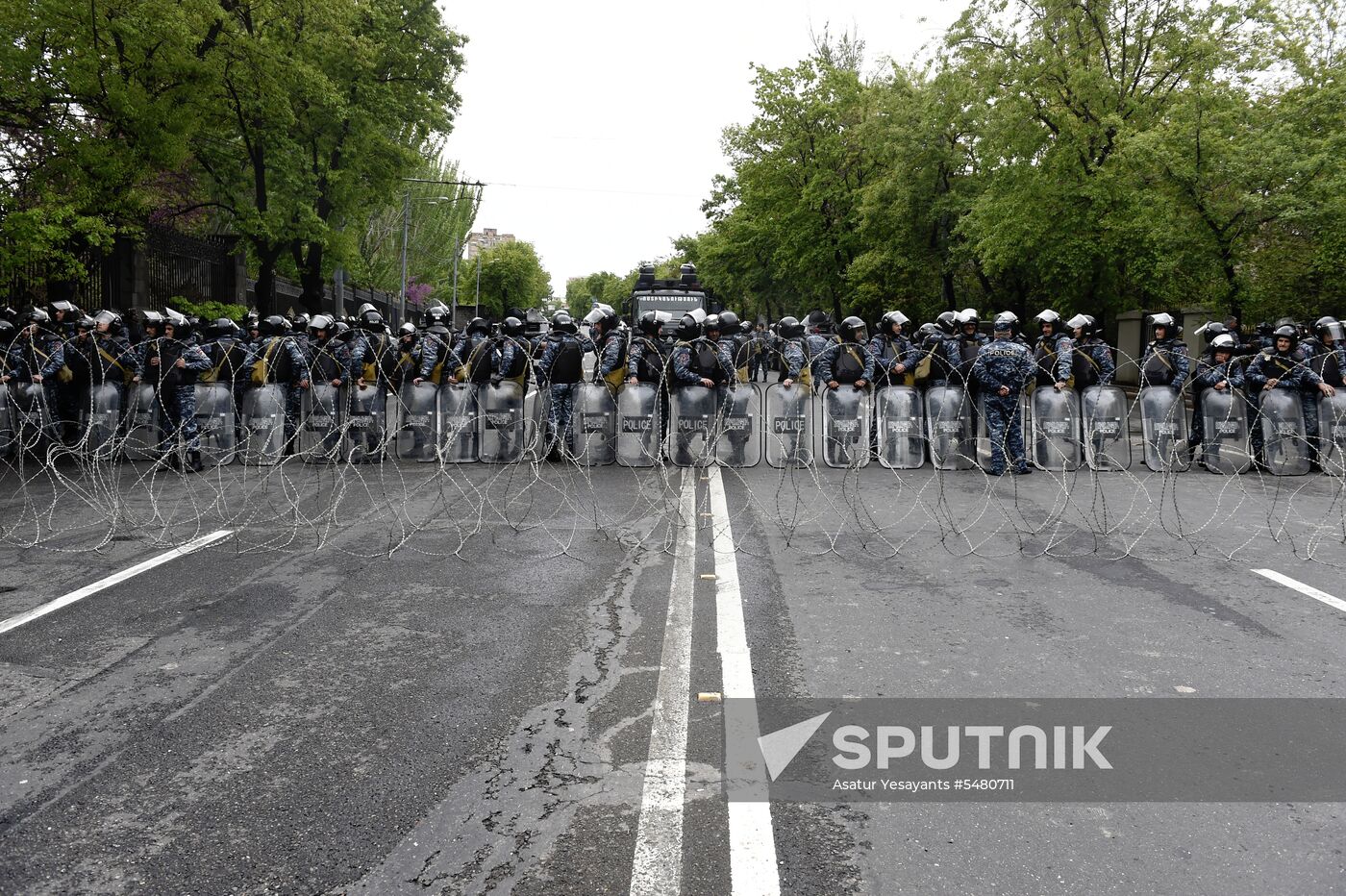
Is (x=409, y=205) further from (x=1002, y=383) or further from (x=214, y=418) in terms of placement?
(x=1002, y=383)

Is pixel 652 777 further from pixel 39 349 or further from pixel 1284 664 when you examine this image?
pixel 39 349

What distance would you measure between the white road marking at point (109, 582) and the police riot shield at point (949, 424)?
8.02 meters

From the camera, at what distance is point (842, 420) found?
41.7 feet

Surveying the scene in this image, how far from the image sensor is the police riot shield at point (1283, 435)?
12.5m

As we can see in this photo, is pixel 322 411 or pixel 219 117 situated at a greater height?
pixel 219 117

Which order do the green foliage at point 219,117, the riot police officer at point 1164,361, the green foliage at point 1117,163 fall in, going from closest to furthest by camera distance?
the riot police officer at point 1164,361
the green foliage at point 219,117
the green foliage at point 1117,163

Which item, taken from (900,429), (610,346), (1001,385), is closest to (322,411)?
(610,346)

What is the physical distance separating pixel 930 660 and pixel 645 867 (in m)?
2.33

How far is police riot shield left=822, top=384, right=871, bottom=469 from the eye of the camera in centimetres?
1265

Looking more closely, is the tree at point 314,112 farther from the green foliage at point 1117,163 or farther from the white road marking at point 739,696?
the white road marking at point 739,696

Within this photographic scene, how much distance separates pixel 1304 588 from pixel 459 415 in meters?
9.24

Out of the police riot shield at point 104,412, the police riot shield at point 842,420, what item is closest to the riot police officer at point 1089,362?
the police riot shield at point 842,420

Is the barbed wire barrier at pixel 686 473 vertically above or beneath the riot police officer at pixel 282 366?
beneath

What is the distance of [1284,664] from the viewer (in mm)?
5043
